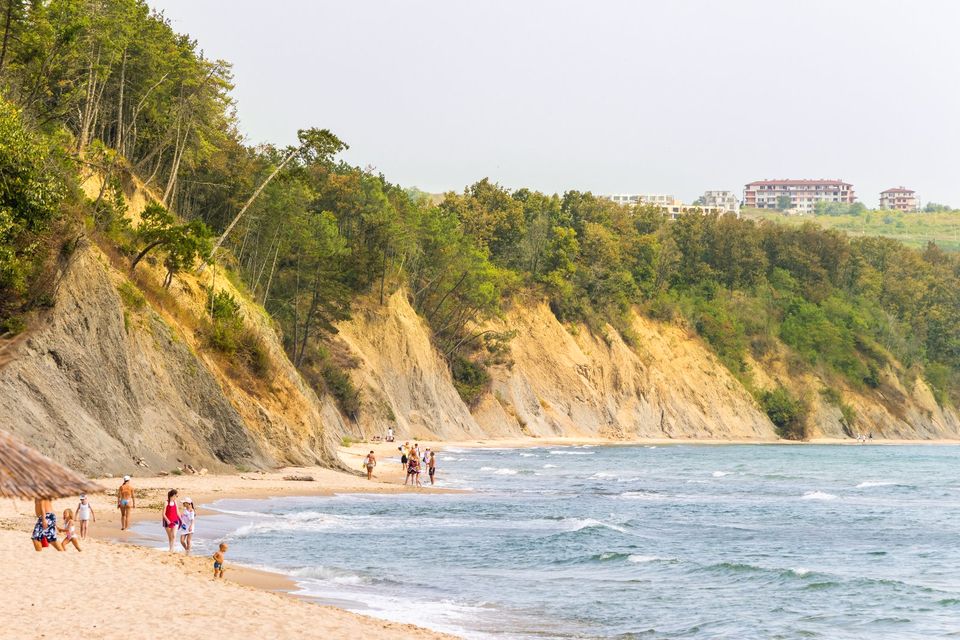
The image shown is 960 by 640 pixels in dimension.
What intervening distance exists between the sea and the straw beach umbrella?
27.2 ft

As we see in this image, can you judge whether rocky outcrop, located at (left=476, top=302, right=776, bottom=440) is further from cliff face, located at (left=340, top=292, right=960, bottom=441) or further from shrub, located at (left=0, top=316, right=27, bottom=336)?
shrub, located at (left=0, top=316, right=27, bottom=336)

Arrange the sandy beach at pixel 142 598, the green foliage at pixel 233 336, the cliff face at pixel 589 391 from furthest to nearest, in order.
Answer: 1. the cliff face at pixel 589 391
2. the green foliage at pixel 233 336
3. the sandy beach at pixel 142 598

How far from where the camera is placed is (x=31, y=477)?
456 inches

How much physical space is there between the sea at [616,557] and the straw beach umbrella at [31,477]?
8.28m

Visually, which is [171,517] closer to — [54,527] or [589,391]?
[54,527]

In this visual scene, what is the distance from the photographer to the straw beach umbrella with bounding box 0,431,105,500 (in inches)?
450

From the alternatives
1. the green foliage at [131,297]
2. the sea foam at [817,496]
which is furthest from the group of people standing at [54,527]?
the sea foam at [817,496]

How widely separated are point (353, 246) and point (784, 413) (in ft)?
195

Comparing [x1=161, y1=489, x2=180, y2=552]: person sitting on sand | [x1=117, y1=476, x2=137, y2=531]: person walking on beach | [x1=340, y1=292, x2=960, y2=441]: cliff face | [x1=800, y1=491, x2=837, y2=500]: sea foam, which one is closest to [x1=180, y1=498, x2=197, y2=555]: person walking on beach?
[x1=161, y1=489, x2=180, y2=552]: person sitting on sand

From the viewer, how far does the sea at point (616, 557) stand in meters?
20.7

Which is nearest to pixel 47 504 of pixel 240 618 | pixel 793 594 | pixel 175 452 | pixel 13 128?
pixel 240 618

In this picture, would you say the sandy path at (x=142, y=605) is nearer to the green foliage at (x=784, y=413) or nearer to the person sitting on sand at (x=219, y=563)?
the person sitting on sand at (x=219, y=563)

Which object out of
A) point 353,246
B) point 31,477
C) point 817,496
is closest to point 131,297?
point 31,477

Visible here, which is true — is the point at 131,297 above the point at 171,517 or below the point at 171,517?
above
